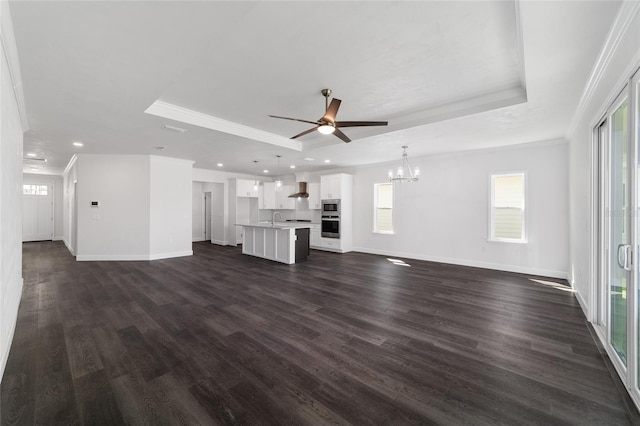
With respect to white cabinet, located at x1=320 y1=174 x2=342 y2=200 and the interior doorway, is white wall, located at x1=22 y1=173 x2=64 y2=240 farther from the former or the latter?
white cabinet, located at x1=320 y1=174 x2=342 y2=200

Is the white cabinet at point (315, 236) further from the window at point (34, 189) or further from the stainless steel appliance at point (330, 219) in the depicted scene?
the window at point (34, 189)

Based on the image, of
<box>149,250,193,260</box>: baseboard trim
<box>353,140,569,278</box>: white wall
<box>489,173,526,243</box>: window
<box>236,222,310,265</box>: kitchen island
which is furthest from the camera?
→ <box>149,250,193,260</box>: baseboard trim

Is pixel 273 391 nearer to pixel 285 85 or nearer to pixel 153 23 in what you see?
pixel 153 23

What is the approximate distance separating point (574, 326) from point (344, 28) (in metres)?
4.08

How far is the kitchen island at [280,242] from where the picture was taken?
6.58 m

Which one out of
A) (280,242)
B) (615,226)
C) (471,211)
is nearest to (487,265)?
(471,211)

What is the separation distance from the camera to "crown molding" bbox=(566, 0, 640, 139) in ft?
5.54

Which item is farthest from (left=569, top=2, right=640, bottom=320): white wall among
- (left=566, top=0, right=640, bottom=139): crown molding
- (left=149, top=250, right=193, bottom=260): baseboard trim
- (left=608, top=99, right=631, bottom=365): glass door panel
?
(left=149, top=250, right=193, bottom=260): baseboard trim

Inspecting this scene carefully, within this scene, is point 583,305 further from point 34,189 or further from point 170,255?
point 34,189

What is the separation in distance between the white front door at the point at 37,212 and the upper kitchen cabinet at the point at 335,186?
11.3 meters

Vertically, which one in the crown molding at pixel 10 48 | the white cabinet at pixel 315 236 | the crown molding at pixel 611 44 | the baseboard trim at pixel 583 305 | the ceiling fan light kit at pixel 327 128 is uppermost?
the crown molding at pixel 10 48

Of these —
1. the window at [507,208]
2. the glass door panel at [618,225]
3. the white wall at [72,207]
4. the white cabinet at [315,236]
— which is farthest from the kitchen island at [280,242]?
the glass door panel at [618,225]

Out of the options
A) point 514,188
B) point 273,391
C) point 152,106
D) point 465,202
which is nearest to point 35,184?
point 152,106

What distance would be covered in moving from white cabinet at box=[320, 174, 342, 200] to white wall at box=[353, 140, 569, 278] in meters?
0.67
